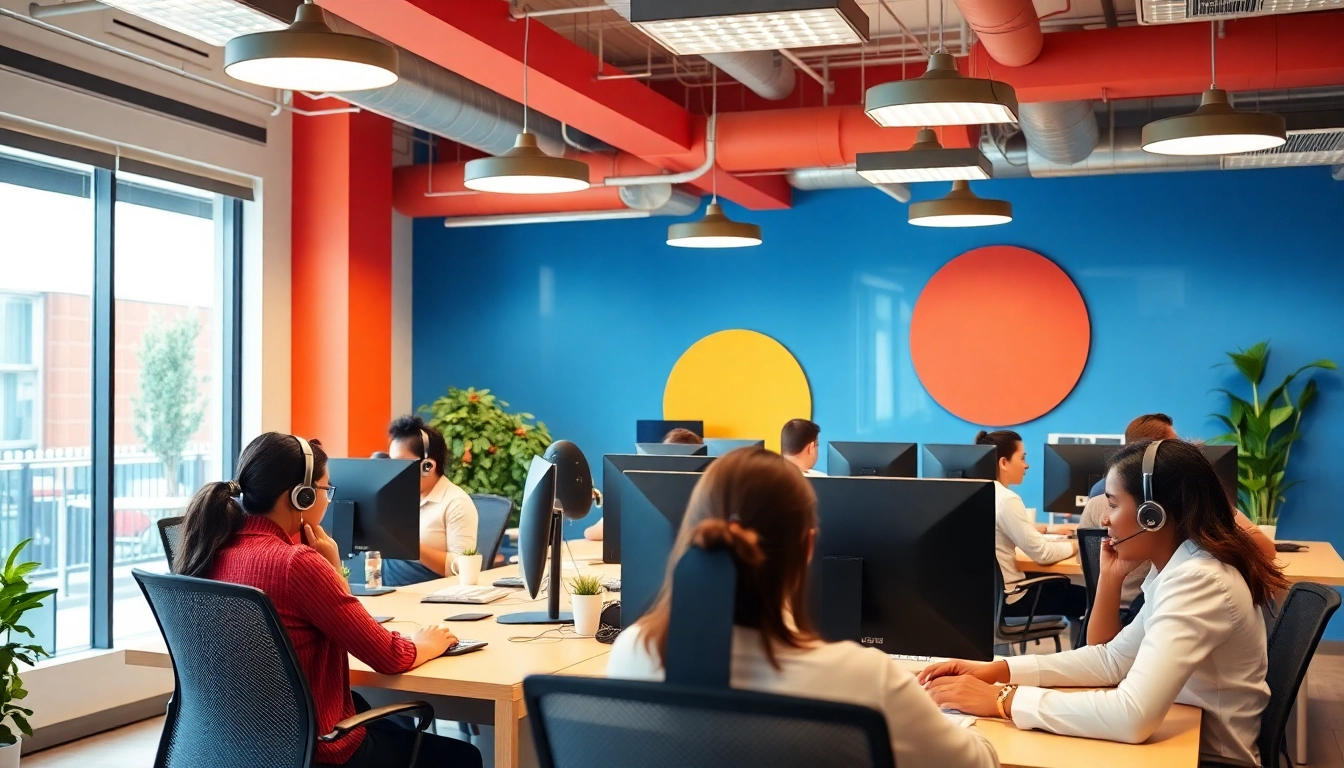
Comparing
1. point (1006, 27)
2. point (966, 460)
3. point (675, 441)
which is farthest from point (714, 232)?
point (1006, 27)

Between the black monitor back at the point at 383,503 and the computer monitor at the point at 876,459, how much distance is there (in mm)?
2420

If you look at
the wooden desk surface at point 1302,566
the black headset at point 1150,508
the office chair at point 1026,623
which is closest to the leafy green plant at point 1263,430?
the wooden desk surface at point 1302,566

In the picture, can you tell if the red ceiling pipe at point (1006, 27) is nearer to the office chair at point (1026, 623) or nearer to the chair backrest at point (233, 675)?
the office chair at point (1026, 623)

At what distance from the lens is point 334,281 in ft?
23.7

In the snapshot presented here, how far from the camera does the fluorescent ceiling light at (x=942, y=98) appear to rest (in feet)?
13.1

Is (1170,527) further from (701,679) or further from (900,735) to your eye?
(701,679)

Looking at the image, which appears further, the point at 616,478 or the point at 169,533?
the point at 616,478

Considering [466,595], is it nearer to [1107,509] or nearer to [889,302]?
[1107,509]

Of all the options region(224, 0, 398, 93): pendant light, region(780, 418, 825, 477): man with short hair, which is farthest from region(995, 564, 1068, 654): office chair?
region(224, 0, 398, 93): pendant light

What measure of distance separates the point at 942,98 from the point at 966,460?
242 centimetres

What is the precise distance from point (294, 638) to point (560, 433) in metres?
6.61

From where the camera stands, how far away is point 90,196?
6.05m

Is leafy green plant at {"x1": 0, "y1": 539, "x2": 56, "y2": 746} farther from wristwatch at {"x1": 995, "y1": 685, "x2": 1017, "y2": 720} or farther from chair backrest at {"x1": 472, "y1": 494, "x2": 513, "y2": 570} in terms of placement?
wristwatch at {"x1": 995, "y1": 685, "x2": 1017, "y2": 720}

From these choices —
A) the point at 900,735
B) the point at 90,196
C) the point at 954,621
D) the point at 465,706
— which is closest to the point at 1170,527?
the point at 954,621
